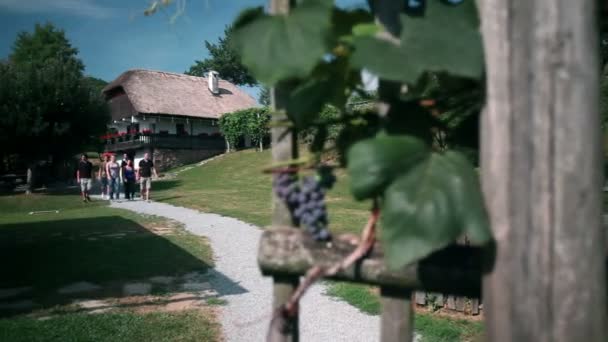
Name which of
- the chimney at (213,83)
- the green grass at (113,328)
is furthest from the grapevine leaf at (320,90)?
the chimney at (213,83)

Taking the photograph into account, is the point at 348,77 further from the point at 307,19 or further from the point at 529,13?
the point at 529,13

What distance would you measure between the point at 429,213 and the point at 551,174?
192 millimetres

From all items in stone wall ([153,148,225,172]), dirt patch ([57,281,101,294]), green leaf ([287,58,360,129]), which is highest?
stone wall ([153,148,225,172])

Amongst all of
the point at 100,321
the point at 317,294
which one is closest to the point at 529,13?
the point at 100,321

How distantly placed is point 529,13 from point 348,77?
0.32 metres

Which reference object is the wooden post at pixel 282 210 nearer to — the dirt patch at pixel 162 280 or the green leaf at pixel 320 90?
the green leaf at pixel 320 90

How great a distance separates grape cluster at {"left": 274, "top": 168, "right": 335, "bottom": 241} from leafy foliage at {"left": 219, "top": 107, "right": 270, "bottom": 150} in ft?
113

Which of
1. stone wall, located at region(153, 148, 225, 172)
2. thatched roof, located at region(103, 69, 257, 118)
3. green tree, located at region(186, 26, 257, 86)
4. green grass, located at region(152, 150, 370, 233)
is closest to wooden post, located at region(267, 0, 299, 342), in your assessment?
green grass, located at region(152, 150, 370, 233)

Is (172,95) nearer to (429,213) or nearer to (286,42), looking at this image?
(286,42)

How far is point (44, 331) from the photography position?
5.08 m

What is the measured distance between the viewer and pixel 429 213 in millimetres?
727

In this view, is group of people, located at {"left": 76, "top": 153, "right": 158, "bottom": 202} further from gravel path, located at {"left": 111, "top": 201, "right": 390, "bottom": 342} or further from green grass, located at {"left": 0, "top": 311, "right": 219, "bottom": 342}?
green grass, located at {"left": 0, "top": 311, "right": 219, "bottom": 342}

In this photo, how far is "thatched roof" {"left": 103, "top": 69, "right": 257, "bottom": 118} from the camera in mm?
36281

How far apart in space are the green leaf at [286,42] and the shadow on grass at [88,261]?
6.27 metres
